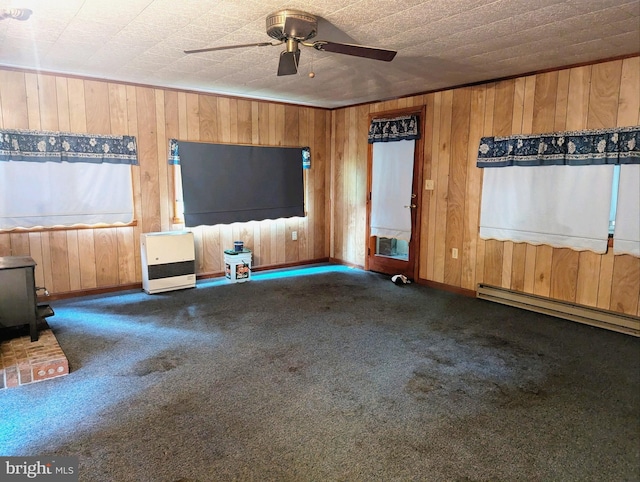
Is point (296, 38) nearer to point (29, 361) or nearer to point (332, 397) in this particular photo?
point (332, 397)

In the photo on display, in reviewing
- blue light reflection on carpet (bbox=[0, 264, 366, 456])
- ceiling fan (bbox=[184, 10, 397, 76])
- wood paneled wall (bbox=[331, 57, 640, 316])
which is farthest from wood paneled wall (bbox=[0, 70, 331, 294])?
ceiling fan (bbox=[184, 10, 397, 76])

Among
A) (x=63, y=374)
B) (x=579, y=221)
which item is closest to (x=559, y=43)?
(x=579, y=221)

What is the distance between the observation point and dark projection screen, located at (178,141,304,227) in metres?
5.32

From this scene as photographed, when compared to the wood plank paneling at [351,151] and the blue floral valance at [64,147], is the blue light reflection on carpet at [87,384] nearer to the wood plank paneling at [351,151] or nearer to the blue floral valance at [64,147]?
the wood plank paneling at [351,151]

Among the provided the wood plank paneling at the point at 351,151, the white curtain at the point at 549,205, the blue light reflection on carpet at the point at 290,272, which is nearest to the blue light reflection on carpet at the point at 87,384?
the wood plank paneling at the point at 351,151

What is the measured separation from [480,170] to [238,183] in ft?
9.88

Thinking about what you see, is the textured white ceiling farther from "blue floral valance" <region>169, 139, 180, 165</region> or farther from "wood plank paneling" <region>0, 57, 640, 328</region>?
"blue floral valance" <region>169, 139, 180, 165</region>

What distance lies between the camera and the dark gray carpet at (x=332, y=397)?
2068 millimetres

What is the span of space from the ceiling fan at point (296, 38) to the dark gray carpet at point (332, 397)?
84.3 inches

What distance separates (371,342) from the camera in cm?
355

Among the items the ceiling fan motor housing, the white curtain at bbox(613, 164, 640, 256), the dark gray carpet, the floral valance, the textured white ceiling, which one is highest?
the textured white ceiling

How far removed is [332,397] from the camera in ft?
A: 8.74

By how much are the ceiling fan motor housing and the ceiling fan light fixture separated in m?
1.49

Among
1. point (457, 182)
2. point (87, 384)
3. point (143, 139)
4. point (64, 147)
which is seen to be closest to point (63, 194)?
point (64, 147)
